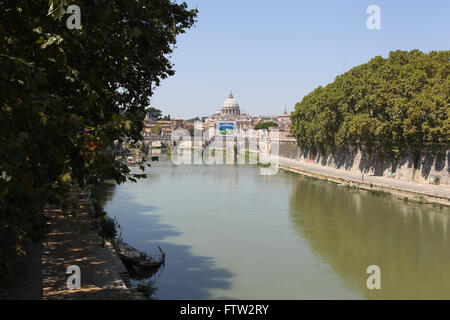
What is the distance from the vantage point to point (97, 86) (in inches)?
215

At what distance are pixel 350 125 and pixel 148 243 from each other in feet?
73.2

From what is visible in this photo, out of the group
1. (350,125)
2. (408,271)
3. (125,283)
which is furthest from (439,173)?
(125,283)

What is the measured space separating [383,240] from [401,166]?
51.9ft

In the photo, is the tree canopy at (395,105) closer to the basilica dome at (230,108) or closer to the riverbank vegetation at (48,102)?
the riverbank vegetation at (48,102)

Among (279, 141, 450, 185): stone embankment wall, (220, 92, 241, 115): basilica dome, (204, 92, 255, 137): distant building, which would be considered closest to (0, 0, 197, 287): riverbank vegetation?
(279, 141, 450, 185): stone embankment wall

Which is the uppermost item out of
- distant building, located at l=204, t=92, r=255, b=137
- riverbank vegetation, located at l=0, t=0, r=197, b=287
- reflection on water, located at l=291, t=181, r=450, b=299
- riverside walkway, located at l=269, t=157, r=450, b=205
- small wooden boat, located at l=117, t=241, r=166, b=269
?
distant building, located at l=204, t=92, r=255, b=137

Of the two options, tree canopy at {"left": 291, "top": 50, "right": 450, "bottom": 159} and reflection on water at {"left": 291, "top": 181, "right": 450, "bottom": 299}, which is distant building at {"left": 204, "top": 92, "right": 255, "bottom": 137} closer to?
tree canopy at {"left": 291, "top": 50, "right": 450, "bottom": 159}

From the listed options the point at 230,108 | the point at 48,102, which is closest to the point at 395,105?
the point at 48,102

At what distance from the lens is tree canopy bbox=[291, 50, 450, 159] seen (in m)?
24.2

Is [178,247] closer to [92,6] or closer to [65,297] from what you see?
[65,297]

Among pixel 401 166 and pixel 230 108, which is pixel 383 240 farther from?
pixel 230 108

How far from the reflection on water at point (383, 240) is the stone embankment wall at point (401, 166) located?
15.2 feet

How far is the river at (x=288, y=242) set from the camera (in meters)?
10.9

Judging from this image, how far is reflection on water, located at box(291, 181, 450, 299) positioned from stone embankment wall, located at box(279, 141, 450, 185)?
4641 millimetres
